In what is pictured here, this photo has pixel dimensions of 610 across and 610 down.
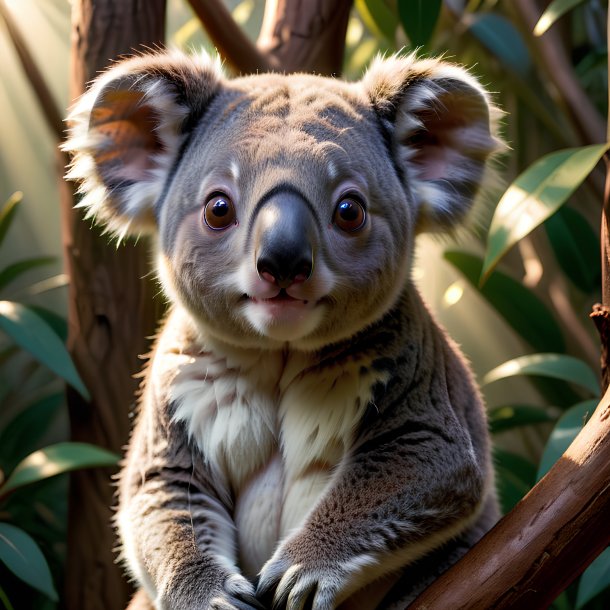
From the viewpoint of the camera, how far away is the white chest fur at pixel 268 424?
1724mm

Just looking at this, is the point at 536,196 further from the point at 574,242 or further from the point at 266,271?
the point at 574,242

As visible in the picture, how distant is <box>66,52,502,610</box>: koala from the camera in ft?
5.03

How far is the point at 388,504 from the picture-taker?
1577 millimetres

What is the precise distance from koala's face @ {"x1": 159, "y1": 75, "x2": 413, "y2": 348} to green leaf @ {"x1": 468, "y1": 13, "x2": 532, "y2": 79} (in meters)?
2.53

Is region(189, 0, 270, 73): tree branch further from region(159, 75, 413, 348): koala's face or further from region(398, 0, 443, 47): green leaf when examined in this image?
region(159, 75, 413, 348): koala's face

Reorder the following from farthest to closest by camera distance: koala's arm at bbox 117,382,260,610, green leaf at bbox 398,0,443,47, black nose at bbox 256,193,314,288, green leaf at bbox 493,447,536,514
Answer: green leaf at bbox 493,447,536,514
green leaf at bbox 398,0,443,47
koala's arm at bbox 117,382,260,610
black nose at bbox 256,193,314,288

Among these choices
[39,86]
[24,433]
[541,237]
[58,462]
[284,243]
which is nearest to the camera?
[284,243]

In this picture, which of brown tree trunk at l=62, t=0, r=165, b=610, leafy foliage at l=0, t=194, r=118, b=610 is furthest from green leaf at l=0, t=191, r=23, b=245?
brown tree trunk at l=62, t=0, r=165, b=610

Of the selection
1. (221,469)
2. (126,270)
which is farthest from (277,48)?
(221,469)

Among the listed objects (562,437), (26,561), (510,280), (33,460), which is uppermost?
(33,460)

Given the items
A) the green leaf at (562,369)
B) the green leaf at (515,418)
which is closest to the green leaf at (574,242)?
the green leaf at (515,418)

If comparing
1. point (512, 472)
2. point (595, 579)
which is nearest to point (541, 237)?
point (512, 472)

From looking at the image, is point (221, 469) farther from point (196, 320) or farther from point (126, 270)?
point (126, 270)

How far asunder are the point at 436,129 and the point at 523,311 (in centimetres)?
177
